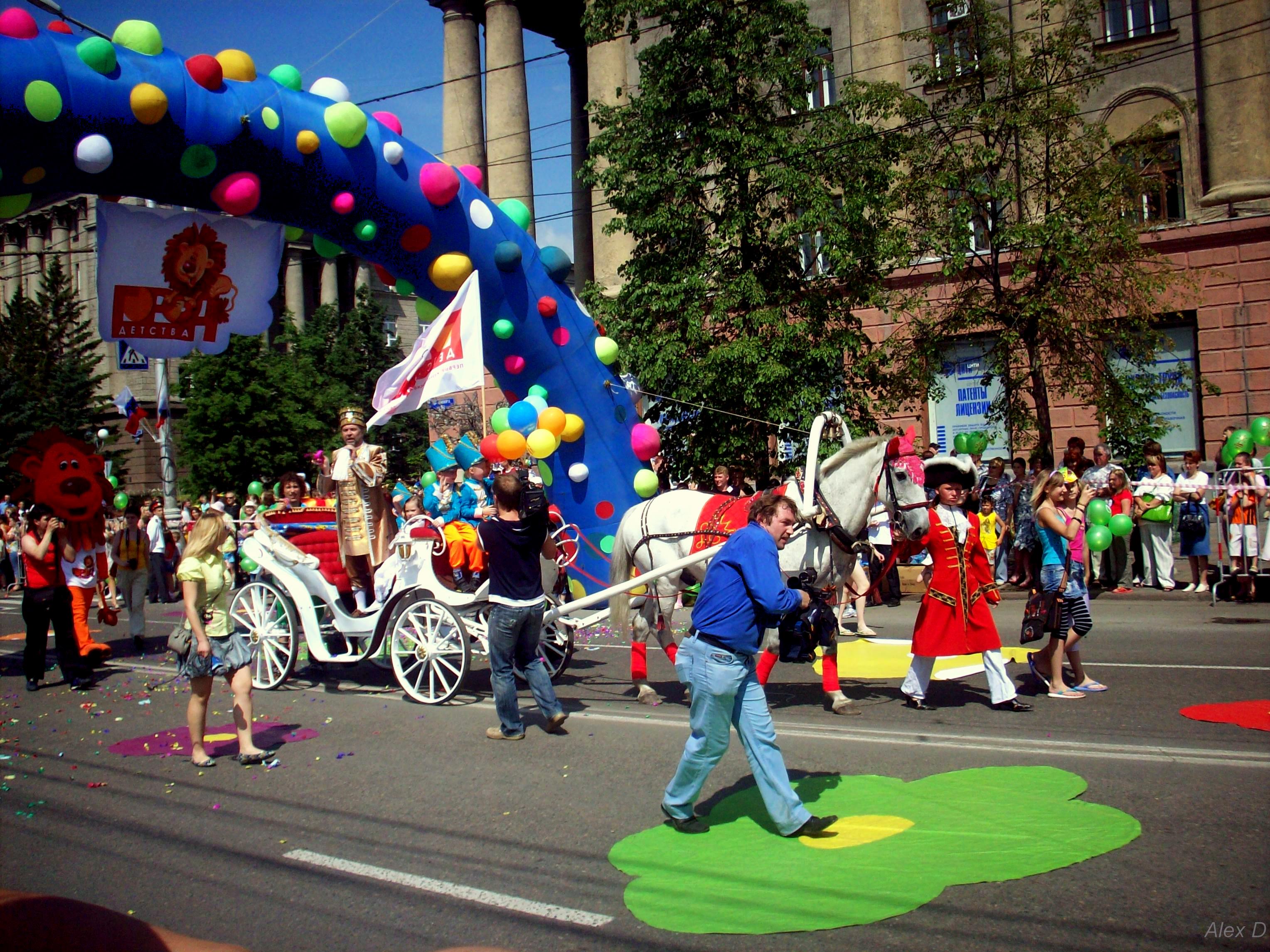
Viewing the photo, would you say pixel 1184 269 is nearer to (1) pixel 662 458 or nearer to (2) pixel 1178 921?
(1) pixel 662 458

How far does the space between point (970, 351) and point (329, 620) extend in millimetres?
15465

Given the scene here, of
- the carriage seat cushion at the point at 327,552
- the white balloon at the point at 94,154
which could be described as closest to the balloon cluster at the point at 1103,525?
the carriage seat cushion at the point at 327,552

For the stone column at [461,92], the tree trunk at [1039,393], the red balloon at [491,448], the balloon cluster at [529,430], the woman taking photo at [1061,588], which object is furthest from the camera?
the stone column at [461,92]

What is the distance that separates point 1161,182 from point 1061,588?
10.3 m

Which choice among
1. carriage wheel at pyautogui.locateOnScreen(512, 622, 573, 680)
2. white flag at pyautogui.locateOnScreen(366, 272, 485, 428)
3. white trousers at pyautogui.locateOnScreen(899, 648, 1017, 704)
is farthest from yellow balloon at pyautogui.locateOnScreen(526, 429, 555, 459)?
white trousers at pyautogui.locateOnScreen(899, 648, 1017, 704)

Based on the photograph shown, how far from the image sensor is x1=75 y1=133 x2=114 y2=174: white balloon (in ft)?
26.8

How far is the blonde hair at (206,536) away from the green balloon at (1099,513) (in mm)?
9401

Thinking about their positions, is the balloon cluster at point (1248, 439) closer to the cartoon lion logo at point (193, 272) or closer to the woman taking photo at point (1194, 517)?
the woman taking photo at point (1194, 517)

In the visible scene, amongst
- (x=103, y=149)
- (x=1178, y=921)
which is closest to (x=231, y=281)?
(x=103, y=149)

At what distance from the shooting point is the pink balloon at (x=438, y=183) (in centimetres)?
998

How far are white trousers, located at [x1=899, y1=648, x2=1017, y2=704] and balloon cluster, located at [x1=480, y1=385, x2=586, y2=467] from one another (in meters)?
3.88

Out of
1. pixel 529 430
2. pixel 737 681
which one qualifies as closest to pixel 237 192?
pixel 529 430

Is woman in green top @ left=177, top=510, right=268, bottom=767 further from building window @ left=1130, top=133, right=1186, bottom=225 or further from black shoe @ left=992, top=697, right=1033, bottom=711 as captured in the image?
building window @ left=1130, top=133, right=1186, bottom=225

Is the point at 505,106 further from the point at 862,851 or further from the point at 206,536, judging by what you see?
the point at 862,851
